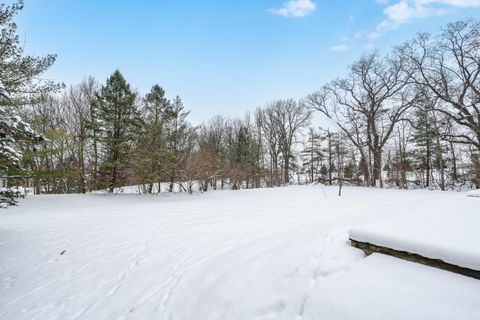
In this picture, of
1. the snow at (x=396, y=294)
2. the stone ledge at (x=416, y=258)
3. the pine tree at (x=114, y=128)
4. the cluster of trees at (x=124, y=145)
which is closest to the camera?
the snow at (x=396, y=294)

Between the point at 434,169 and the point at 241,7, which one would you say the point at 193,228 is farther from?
the point at 434,169

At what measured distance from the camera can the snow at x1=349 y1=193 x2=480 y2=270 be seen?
73.1 inches

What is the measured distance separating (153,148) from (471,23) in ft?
67.8

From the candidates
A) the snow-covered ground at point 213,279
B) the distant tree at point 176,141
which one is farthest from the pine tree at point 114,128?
the snow-covered ground at point 213,279

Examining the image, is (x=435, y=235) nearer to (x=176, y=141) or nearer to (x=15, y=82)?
(x=15, y=82)

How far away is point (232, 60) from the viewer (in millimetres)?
16125

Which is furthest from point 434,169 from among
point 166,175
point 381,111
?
point 166,175

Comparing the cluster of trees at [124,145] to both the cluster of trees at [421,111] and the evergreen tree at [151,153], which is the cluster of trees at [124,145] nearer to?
the evergreen tree at [151,153]

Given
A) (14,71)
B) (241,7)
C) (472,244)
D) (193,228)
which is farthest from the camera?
(241,7)

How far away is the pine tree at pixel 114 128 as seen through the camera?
1445cm

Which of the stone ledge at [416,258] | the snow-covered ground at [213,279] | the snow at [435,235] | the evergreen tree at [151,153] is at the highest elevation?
the evergreen tree at [151,153]

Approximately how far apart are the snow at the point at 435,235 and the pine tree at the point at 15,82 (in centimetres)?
560

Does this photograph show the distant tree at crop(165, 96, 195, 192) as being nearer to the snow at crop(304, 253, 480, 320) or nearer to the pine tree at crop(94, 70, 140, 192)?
the pine tree at crop(94, 70, 140, 192)

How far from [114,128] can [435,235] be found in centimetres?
1672
